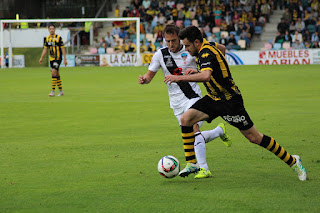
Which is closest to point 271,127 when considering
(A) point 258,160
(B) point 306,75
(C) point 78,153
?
(A) point 258,160

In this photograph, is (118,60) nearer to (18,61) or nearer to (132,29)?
(132,29)

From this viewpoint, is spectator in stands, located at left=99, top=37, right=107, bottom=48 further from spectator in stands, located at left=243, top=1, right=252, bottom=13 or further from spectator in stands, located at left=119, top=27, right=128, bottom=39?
spectator in stands, located at left=243, top=1, right=252, bottom=13

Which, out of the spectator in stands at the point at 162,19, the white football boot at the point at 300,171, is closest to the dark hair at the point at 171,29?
the white football boot at the point at 300,171

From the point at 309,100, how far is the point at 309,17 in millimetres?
25301

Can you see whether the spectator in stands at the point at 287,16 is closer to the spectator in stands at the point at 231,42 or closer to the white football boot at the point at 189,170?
the spectator in stands at the point at 231,42

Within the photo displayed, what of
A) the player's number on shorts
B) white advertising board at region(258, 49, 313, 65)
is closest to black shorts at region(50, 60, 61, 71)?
the player's number on shorts

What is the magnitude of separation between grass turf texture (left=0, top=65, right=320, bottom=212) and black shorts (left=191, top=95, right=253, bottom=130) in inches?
26.0

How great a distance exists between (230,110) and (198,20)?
36.9 metres

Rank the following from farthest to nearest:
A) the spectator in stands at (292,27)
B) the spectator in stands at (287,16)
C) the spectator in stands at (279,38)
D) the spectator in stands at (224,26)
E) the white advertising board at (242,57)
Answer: the spectator in stands at (224,26) < the spectator in stands at (287,16) < the spectator in stands at (292,27) < the spectator in stands at (279,38) < the white advertising board at (242,57)

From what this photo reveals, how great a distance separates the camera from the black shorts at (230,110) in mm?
6598

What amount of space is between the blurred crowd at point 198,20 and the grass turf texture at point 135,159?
2274 cm

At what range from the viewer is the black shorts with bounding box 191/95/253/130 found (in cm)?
660

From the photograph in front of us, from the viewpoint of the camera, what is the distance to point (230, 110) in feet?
21.9

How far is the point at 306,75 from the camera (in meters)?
26.0
